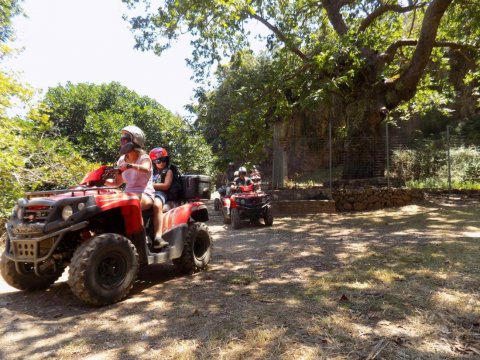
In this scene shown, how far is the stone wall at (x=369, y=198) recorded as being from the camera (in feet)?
40.7

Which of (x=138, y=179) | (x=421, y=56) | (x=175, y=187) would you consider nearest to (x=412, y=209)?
(x=421, y=56)

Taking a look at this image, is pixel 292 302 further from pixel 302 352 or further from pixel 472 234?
pixel 472 234

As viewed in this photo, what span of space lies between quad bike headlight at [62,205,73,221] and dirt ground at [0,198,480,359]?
0.88 m

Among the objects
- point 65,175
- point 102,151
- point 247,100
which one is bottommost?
point 65,175

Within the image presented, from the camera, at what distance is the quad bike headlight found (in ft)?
11.6

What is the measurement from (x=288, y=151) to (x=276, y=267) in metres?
9.02

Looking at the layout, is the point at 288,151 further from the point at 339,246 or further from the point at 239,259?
the point at 239,259

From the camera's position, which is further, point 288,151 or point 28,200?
point 288,151

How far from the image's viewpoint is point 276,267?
17.1ft

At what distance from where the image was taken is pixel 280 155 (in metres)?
13.6

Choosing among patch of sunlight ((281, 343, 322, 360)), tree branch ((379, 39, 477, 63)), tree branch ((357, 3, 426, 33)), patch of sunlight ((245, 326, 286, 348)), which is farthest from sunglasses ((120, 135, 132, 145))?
tree branch ((379, 39, 477, 63))

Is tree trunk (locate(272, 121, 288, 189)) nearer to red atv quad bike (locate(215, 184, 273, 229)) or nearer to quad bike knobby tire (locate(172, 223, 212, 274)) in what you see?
red atv quad bike (locate(215, 184, 273, 229))

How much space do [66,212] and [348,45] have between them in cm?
1045

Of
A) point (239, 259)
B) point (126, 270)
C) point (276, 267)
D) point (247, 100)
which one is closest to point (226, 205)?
point (247, 100)
